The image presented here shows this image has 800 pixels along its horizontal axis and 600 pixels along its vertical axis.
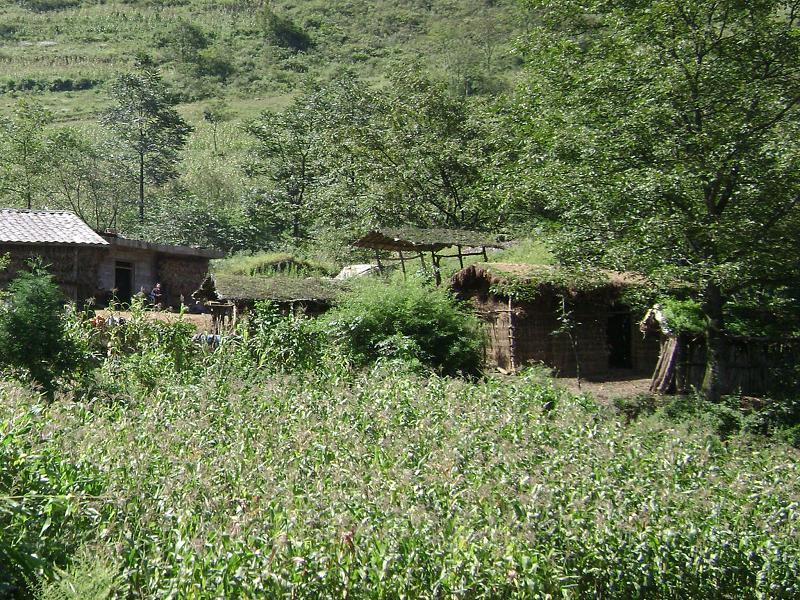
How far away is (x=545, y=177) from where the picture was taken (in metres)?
Result: 13.2

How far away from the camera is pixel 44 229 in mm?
21047

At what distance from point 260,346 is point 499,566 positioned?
731 cm

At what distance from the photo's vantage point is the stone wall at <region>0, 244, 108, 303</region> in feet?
67.8

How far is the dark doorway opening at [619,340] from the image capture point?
1988 cm

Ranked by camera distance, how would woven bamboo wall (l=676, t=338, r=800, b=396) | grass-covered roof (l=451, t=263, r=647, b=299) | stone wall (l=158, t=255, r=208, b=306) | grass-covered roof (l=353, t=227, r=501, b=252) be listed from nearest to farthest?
1. grass-covered roof (l=451, t=263, r=647, b=299)
2. woven bamboo wall (l=676, t=338, r=800, b=396)
3. grass-covered roof (l=353, t=227, r=501, b=252)
4. stone wall (l=158, t=255, r=208, b=306)

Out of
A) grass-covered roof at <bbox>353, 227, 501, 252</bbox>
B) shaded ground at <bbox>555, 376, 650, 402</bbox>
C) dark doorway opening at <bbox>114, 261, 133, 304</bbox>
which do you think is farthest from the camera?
dark doorway opening at <bbox>114, 261, 133, 304</bbox>

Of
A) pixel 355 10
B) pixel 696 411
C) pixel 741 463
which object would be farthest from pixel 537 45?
pixel 355 10

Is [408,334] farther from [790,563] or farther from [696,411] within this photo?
[790,563]

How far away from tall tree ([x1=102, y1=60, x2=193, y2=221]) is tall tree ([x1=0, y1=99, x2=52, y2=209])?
456 centimetres

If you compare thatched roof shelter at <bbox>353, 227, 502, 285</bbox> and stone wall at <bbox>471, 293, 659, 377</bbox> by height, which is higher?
thatched roof shelter at <bbox>353, 227, 502, 285</bbox>

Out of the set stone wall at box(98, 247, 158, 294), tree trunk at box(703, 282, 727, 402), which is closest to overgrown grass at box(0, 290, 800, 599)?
tree trunk at box(703, 282, 727, 402)

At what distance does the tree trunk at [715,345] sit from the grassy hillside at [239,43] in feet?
143

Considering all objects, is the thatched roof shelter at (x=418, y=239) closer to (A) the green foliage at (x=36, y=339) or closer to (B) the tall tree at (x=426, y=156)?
(B) the tall tree at (x=426, y=156)

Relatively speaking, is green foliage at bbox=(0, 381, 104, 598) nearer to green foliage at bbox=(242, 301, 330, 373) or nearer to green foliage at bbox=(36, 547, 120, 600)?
green foliage at bbox=(36, 547, 120, 600)
